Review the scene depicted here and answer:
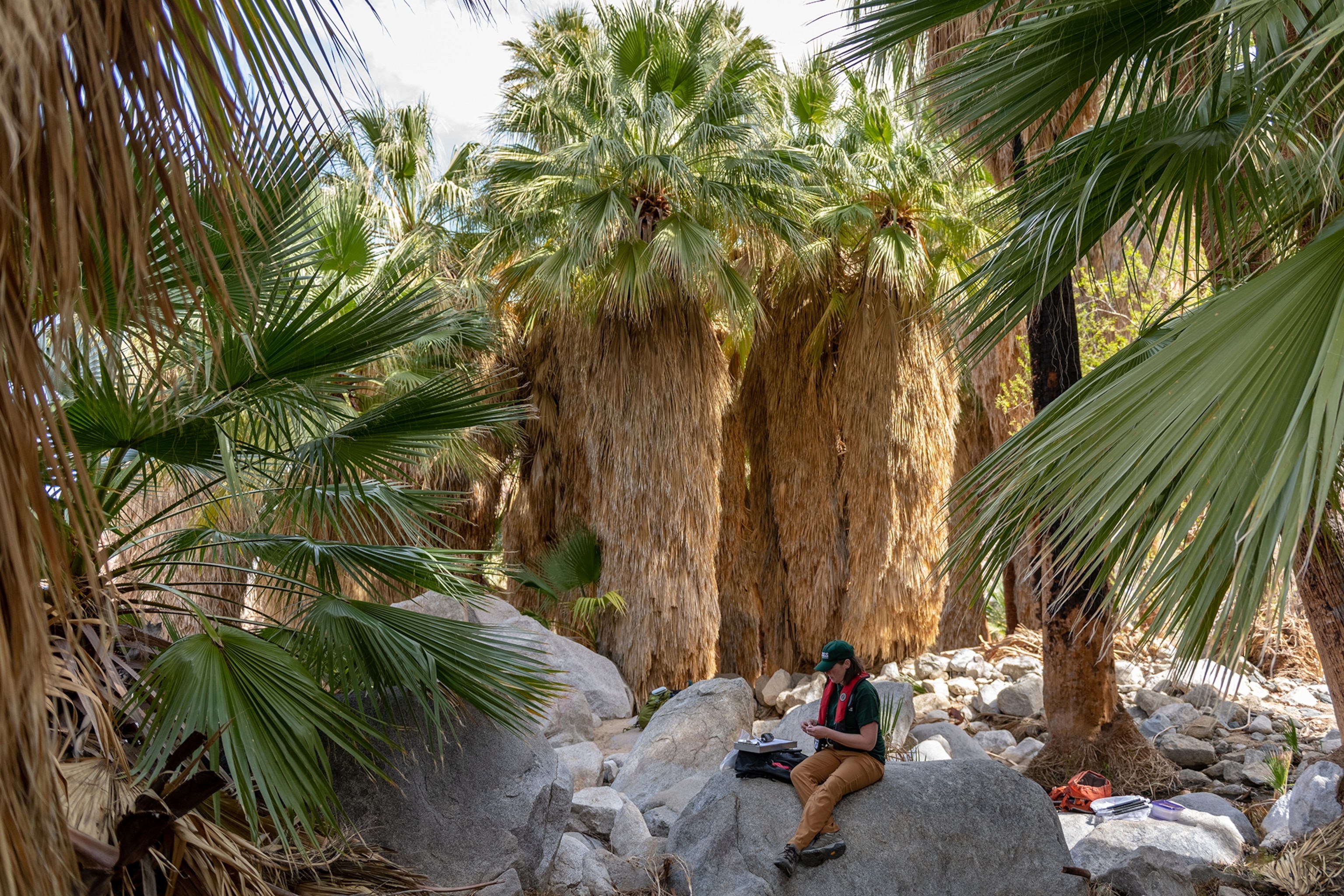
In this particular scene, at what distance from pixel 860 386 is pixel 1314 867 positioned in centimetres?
875

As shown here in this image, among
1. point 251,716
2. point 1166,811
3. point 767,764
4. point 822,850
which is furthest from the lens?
point 1166,811

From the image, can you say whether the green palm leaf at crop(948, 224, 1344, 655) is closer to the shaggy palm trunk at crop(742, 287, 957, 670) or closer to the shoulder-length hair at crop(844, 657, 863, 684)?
the shoulder-length hair at crop(844, 657, 863, 684)

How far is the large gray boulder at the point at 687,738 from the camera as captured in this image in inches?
351

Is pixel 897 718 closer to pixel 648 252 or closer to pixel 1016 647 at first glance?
pixel 1016 647

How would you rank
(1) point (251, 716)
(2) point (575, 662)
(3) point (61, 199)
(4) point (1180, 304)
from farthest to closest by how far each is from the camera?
(2) point (575, 662), (4) point (1180, 304), (1) point (251, 716), (3) point (61, 199)

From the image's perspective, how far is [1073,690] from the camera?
8391mm

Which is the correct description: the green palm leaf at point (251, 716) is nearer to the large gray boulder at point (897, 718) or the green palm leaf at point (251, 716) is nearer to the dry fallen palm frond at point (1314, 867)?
the dry fallen palm frond at point (1314, 867)

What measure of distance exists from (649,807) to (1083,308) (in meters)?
8.75

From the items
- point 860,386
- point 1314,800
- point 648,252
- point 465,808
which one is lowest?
point 1314,800

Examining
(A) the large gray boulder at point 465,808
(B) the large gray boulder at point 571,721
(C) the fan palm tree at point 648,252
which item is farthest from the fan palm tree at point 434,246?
(A) the large gray boulder at point 465,808

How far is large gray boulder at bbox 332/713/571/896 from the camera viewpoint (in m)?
5.33

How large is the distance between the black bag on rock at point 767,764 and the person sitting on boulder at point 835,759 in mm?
129

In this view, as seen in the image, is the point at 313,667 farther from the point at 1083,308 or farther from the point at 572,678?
the point at 1083,308

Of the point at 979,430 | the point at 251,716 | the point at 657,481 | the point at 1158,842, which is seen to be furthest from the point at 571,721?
the point at 979,430
